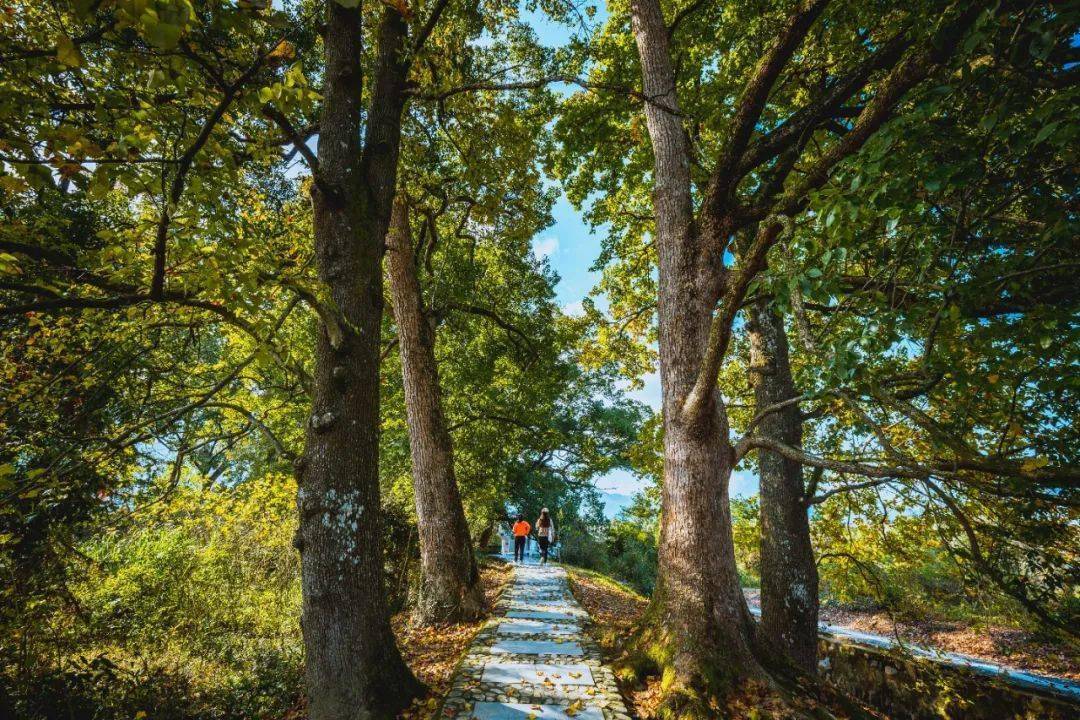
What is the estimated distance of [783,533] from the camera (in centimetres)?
650

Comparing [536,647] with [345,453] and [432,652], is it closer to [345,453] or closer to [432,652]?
[432,652]

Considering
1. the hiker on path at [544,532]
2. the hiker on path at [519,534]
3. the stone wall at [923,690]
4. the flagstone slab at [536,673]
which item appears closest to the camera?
the flagstone slab at [536,673]

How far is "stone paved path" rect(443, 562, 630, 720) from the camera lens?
156 inches

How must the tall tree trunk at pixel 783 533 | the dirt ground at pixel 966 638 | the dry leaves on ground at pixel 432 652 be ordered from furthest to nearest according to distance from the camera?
the dirt ground at pixel 966 638 → the tall tree trunk at pixel 783 533 → the dry leaves on ground at pixel 432 652

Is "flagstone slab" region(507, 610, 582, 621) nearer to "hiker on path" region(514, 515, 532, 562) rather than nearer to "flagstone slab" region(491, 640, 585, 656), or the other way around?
"flagstone slab" region(491, 640, 585, 656)

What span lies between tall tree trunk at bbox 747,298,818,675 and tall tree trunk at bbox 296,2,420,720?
16.5 feet

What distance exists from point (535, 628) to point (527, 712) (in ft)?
8.97

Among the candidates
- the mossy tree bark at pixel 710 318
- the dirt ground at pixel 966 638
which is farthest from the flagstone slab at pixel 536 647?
the dirt ground at pixel 966 638

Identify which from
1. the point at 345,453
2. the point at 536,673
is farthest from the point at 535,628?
the point at 345,453

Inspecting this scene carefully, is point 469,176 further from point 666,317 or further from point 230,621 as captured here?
point 230,621

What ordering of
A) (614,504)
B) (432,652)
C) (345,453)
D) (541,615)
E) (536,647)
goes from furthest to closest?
1. (614,504)
2. (541,615)
3. (432,652)
4. (536,647)
5. (345,453)

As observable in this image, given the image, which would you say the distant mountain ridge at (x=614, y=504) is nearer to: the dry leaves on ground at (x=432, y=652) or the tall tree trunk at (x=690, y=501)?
the dry leaves on ground at (x=432, y=652)

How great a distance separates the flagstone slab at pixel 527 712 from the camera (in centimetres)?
386

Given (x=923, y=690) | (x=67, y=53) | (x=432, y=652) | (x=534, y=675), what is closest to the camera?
(x=67, y=53)
